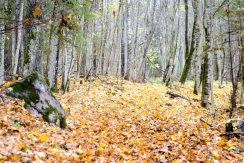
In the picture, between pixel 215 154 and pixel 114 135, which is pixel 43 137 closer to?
pixel 114 135

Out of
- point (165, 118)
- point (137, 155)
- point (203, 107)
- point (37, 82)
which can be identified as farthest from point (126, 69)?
point (137, 155)

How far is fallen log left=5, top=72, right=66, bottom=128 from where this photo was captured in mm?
7320

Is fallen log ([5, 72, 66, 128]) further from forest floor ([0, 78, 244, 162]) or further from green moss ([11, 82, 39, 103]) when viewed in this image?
forest floor ([0, 78, 244, 162])

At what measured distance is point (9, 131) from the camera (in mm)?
5555

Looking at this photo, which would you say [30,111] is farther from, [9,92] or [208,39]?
[208,39]

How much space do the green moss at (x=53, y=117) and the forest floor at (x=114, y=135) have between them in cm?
24

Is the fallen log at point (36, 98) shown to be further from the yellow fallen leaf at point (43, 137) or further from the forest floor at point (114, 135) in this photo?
the yellow fallen leaf at point (43, 137)

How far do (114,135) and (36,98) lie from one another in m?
2.16

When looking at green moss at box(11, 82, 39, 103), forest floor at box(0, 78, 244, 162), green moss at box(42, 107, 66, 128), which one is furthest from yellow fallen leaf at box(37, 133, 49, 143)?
green moss at box(11, 82, 39, 103)

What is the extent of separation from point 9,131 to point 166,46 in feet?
77.5

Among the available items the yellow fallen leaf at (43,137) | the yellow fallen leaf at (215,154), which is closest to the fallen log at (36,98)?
the yellow fallen leaf at (43,137)

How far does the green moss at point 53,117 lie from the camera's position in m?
7.31

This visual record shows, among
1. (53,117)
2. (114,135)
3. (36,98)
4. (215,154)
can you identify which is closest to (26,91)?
(36,98)

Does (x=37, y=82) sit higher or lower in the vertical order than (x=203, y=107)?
higher
